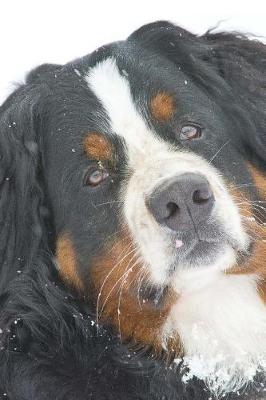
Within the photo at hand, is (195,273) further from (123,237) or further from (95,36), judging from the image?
(95,36)

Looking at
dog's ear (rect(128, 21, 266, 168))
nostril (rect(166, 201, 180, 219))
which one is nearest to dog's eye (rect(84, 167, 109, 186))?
nostril (rect(166, 201, 180, 219))

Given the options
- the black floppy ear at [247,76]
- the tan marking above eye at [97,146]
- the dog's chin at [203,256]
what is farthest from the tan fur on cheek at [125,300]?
the black floppy ear at [247,76]

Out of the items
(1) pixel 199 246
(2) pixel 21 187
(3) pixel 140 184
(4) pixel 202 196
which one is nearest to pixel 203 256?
(1) pixel 199 246

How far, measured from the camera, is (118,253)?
3908mm

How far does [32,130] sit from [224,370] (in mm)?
1553

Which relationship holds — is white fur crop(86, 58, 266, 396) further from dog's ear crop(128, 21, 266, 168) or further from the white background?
the white background

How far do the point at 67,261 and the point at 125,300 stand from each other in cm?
37

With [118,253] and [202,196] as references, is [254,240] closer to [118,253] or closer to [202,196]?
[202,196]

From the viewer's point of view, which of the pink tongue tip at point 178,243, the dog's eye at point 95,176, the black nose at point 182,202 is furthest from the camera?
the dog's eye at point 95,176

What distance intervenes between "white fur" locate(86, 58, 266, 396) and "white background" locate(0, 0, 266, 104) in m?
4.13

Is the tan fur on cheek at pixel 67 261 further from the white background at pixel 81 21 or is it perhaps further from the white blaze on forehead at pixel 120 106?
the white background at pixel 81 21

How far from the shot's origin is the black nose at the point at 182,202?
3539mm

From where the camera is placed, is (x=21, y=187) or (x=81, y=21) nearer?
(x=21, y=187)

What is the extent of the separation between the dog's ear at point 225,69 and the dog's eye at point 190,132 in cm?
31
